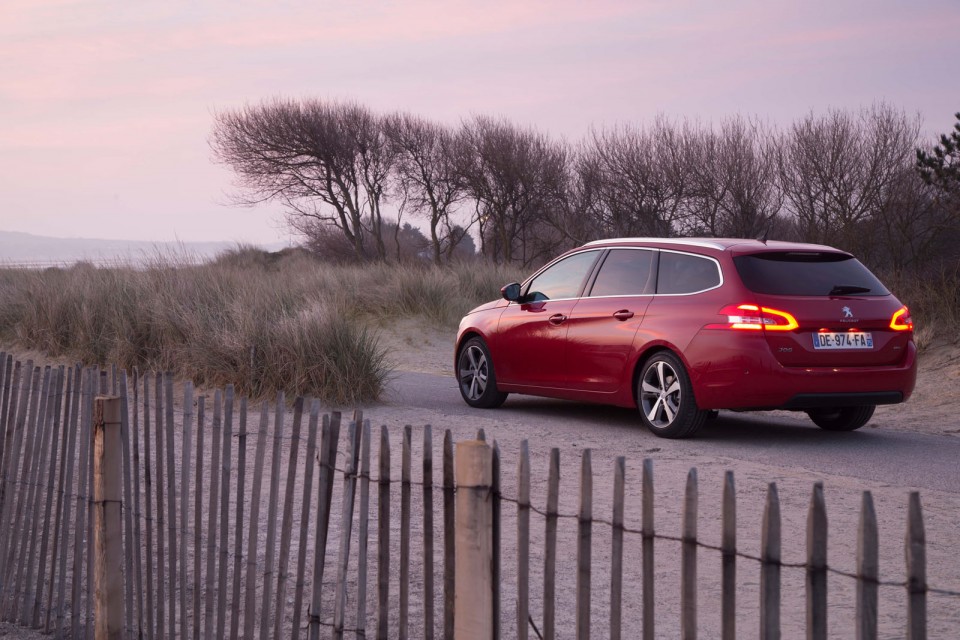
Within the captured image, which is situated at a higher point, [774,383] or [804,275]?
[804,275]

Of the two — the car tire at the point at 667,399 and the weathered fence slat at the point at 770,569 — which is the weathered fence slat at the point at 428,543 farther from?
the car tire at the point at 667,399

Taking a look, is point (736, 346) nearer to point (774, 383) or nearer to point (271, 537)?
point (774, 383)

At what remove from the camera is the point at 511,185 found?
124ft

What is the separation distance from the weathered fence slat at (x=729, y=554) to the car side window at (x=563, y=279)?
717cm

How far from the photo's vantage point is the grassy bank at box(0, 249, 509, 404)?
11.0 m

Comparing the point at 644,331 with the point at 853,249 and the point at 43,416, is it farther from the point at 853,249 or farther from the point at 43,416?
the point at 853,249

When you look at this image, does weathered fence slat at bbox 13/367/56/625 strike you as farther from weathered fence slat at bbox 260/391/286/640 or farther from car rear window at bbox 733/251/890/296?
car rear window at bbox 733/251/890/296

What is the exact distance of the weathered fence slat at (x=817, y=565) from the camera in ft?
8.05

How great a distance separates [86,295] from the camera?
15.3 m

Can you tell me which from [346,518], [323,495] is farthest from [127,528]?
[346,518]

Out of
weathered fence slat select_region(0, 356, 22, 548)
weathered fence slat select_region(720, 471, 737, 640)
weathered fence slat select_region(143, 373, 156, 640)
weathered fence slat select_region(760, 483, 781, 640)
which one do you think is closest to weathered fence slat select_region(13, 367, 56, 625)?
weathered fence slat select_region(0, 356, 22, 548)

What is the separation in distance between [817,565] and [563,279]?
7.71m

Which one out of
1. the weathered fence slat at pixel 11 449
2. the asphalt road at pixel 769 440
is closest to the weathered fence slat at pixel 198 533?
the weathered fence slat at pixel 11 449

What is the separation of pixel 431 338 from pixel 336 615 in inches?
599
